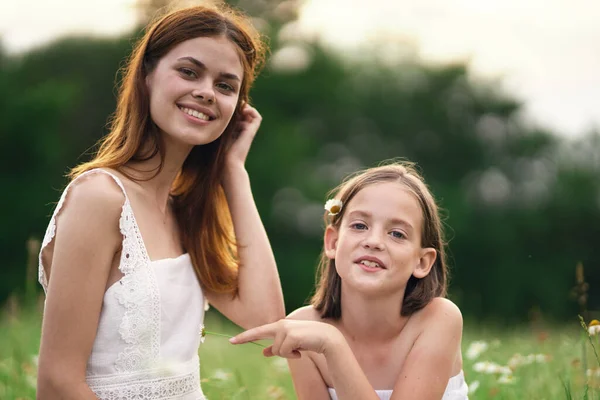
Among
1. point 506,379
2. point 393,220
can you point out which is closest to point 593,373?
point 506,379

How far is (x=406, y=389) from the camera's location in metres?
2.51

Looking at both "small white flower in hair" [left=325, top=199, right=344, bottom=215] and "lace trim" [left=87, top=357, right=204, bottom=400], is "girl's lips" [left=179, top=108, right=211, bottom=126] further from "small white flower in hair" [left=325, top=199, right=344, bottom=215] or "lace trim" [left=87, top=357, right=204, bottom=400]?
"lace trim" [left=87, top=357, right=204, bottom=400]

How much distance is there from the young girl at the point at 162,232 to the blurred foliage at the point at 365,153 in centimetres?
1120

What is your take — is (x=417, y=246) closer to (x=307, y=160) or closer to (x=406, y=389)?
(x=406, y=389)

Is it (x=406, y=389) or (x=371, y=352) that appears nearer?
(x=406, y=389)

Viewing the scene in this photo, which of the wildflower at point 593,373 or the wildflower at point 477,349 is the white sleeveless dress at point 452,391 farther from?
the wildflower at point 477,349

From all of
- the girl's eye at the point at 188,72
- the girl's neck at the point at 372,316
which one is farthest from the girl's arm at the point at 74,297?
the girl's neck at the point at 372,316

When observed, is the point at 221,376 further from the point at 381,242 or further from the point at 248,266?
the point at 381,242

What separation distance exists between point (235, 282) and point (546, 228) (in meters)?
15.2

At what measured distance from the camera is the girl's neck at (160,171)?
274cm

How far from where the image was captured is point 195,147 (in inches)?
120

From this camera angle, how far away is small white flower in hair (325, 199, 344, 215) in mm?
2744

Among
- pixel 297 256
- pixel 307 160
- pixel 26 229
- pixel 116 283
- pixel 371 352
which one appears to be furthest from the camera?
pixel 307 160

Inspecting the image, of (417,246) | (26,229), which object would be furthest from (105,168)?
(26,229)
